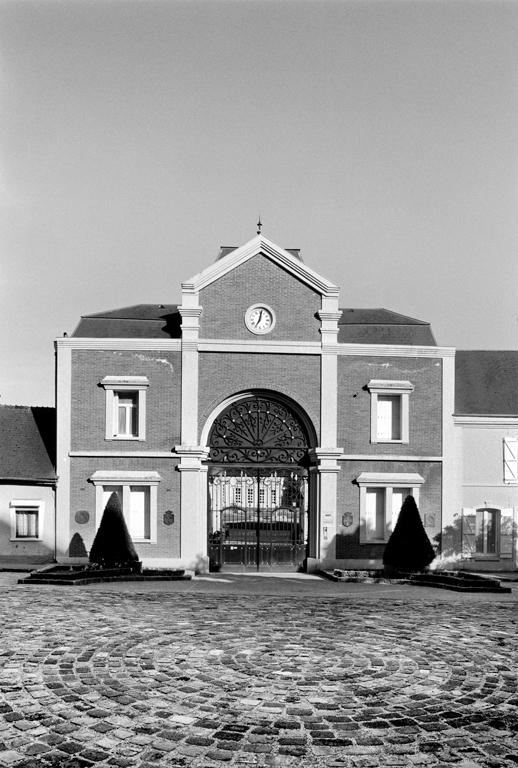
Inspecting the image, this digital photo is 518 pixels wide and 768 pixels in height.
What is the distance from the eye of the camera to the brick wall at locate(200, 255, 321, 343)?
84.6ft

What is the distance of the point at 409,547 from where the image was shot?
22219 mm

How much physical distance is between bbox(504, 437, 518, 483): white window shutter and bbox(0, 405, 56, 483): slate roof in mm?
17344

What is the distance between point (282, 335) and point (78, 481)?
30.3ft

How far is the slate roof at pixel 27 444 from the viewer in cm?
2531

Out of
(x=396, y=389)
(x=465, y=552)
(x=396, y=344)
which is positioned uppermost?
(x=396, y=344)

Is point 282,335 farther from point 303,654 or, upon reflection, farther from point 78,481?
point 303,654

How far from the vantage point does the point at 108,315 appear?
28.8 meters

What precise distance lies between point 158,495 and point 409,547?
909 cm

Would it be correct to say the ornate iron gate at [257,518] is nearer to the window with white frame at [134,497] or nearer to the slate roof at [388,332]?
the window with white frame at [134,497]

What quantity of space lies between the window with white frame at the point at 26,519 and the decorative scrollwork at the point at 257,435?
669 centimetres

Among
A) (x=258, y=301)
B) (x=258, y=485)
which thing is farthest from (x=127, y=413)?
(x=258, y=301)

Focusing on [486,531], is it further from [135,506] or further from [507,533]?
[135,506]

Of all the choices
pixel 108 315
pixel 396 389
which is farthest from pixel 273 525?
pixel 108 315

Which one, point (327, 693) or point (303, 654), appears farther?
point (303, 654)
